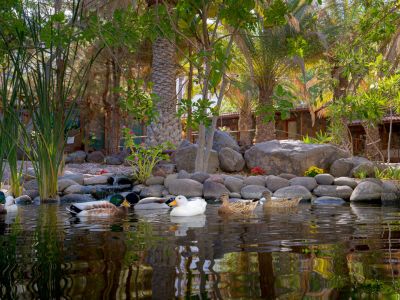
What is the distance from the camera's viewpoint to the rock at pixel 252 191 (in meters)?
10.9

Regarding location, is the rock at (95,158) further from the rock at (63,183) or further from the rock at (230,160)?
the rock at (63,183)

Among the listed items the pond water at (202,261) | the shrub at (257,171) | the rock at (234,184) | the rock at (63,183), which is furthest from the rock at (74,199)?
the shrub at (257,171)

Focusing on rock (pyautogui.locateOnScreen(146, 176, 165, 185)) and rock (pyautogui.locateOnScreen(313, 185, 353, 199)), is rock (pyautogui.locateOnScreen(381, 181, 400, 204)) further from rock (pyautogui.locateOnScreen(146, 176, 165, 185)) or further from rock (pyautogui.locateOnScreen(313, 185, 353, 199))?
rock (pyautogui.locateOnScreen(146, 176, 165, 185))

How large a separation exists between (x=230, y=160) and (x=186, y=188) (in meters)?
4.27

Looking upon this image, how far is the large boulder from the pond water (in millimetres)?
9257

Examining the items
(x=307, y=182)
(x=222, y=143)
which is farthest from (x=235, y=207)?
(x=222, y=143)

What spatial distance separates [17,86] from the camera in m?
5.66

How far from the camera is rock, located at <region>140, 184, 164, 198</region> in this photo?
440 inches

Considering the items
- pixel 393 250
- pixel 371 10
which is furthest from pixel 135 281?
pixel 371 10

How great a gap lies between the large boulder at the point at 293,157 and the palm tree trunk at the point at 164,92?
3441 mm

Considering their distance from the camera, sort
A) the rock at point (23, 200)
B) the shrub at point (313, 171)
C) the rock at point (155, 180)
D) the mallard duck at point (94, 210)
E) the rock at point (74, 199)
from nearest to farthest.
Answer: the mallard duck at point (94, 210), the rock at point (23, 200), the rock at point (74, 199), the rock at point (155, 180), the shrub at point (313, 171)

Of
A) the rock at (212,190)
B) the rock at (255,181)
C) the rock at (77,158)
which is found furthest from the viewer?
the rock at (77,158)

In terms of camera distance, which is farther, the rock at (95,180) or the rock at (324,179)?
the rock at (95,180)

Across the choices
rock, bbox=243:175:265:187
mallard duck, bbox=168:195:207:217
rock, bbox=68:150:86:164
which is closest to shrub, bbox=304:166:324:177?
rock, bbox=243:175:265:187
